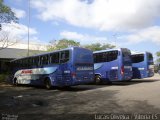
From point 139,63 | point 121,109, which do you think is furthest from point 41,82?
point 121,109

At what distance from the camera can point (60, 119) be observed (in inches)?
340

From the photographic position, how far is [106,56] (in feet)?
75.7

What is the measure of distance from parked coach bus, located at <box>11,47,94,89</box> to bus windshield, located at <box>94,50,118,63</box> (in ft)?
11.0

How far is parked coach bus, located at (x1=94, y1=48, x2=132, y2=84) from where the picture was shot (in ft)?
70.3

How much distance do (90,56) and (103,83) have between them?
16.3 feet

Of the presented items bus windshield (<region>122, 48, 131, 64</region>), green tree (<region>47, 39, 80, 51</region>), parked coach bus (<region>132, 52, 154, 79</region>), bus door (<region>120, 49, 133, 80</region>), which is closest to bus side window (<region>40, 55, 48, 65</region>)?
bus door (<region>120, 49, 133, 80</region>)

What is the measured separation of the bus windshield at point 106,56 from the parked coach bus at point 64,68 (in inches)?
132

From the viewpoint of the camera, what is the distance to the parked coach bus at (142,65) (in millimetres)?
25206

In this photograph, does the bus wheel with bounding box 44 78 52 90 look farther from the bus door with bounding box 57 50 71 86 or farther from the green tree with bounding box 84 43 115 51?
the green tree with bounding box 84 43 115 51

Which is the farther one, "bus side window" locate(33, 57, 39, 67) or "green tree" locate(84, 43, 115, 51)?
"green tree" locate(84, 43, 115, 51)

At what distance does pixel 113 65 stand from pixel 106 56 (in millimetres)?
1401

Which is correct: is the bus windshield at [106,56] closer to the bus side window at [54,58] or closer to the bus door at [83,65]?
the bus door at [83,65]

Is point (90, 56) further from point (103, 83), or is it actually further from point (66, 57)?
point (103, 83)

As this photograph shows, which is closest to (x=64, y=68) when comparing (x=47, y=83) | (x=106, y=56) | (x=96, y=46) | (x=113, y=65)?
(x=47, y=83)
